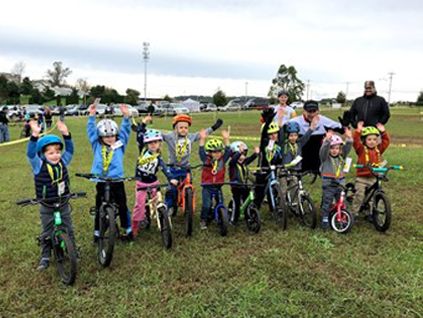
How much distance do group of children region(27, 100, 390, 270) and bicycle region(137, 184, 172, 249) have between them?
0.09 meters

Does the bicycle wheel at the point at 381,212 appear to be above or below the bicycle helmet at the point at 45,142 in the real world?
below

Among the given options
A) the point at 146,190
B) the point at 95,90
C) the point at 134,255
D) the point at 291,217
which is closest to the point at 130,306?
the point at 134,255

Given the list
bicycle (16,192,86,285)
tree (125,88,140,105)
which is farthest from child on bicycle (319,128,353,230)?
tree (125,88,140,105)

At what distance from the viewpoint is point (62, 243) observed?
4344 mm

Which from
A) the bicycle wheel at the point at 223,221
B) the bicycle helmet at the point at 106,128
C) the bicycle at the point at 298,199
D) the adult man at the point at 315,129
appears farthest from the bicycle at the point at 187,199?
the adult man at the point at 315,129

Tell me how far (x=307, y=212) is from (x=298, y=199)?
53 cm

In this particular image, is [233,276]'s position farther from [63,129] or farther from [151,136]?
[63,129]

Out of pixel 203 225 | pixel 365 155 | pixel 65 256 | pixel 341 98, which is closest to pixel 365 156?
A: pixel 365 155

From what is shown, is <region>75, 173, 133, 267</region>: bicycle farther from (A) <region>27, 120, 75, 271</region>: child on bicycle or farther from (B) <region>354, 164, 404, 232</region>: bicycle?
(B) <region>354, 164, 404, 232</region>: bicycle

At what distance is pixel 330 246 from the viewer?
209 inches

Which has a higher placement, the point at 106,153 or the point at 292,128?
the point at 292,128

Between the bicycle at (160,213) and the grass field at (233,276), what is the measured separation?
0.18 m

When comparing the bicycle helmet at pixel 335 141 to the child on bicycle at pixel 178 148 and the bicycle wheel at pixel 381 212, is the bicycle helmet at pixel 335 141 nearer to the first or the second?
the bicycle wheel at pixel 381 212

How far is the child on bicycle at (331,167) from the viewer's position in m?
6.03
